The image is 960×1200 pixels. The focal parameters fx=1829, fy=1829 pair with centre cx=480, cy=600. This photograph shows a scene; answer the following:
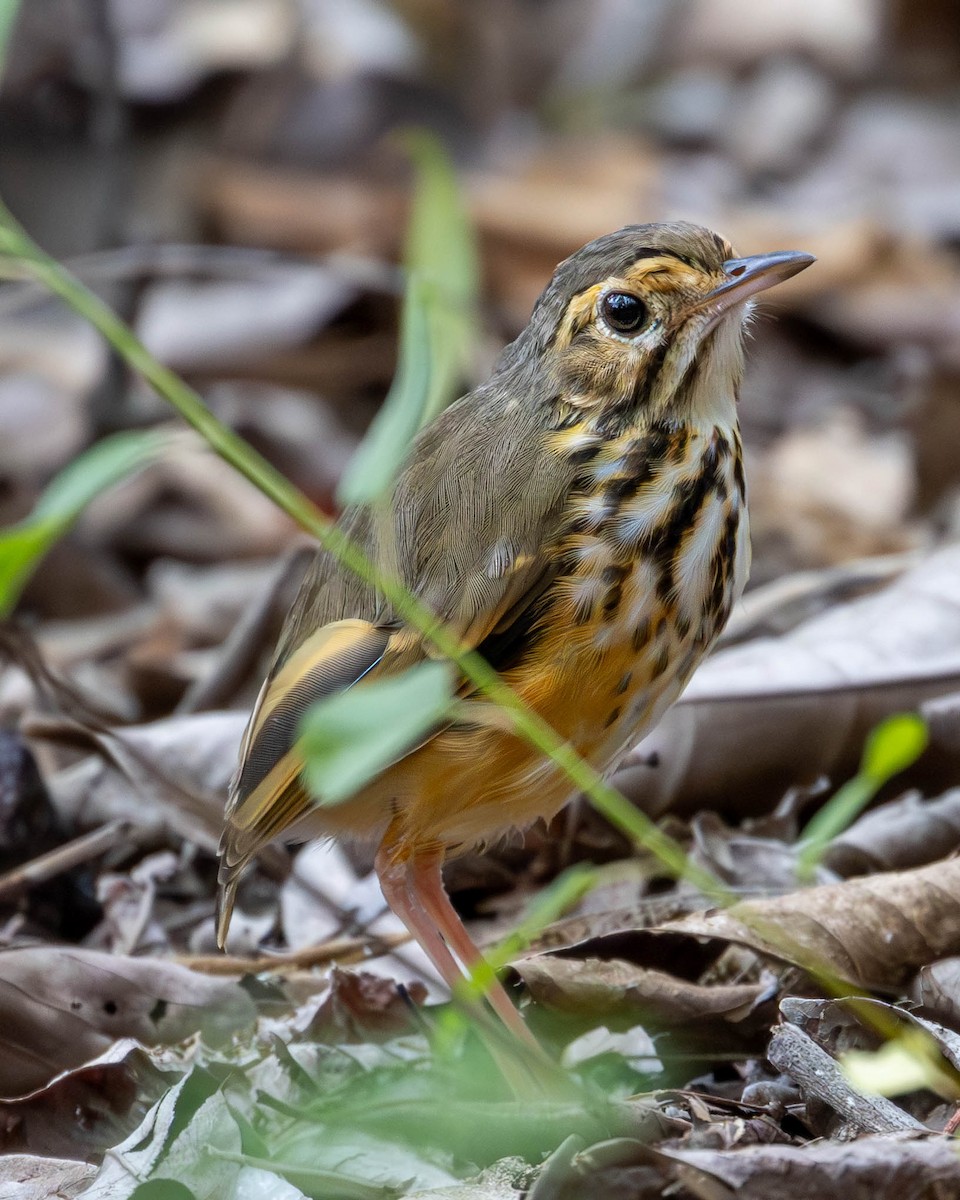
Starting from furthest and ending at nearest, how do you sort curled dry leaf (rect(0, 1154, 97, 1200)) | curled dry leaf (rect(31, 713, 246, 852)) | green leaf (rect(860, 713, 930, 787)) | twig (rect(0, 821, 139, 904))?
curled dry leaf (rect(31, 713, 246, 852)), twig (rect(0, 821, 139, 904)), curled dry leaf (rect(0, 1154, 97, 1200)), green leaf (rect(860, 713, 930, 787))

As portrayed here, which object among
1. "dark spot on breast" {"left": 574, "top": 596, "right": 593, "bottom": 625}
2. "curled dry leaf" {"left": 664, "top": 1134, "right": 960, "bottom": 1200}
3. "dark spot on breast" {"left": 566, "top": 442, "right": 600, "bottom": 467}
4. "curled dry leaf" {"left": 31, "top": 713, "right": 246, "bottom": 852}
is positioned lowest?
"curled dry leaf" {"left": 31, "top": 713, "right": 246, "bottom": 852}

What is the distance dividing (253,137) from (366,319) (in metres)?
3.13

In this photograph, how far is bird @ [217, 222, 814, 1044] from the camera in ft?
12.1

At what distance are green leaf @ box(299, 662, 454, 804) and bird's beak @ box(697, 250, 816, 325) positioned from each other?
175cm

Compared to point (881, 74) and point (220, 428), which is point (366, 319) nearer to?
point (881, 74)

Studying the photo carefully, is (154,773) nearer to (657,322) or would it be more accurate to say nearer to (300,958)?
(300,958)

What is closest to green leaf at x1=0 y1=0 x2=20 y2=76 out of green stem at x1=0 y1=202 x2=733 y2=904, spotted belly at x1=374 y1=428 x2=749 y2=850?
green stem at x1=0 y1=202 x2=733 y2=904

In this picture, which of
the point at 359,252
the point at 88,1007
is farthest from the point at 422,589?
the point at 359,252

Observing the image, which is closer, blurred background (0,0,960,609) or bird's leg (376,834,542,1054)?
bird's leg (376,834,542,1054)

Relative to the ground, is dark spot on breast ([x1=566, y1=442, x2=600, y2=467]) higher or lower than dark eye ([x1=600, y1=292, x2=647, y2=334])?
lower

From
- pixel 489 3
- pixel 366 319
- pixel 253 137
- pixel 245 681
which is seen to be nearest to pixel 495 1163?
pixel 245 681

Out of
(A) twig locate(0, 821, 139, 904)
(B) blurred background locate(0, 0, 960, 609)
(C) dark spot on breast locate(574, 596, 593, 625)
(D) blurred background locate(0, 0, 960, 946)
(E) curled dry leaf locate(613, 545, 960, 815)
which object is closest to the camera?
(C) dark spot on breast locate(574, 596, 593, 625)

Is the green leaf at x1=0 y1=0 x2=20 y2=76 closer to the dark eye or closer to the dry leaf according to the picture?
the dark eye

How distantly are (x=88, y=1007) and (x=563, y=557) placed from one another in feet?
5.00
